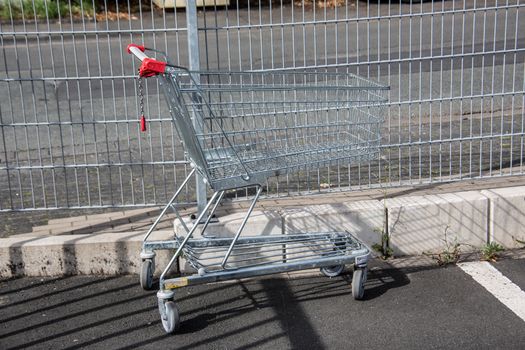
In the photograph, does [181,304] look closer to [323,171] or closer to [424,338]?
[424,338]

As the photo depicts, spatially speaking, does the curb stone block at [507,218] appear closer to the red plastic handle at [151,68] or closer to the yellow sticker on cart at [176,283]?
the yellow sticker on cart at [176,283]

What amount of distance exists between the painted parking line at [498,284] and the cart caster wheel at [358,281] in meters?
0.89

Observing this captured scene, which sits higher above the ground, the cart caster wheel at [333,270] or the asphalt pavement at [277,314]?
the cart caster wheel at [333,270]

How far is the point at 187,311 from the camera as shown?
4895 mm

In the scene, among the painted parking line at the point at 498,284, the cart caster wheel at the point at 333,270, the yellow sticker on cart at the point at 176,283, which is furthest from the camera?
the cart caster wheel at the point at 333,270

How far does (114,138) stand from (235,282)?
4.71 metres


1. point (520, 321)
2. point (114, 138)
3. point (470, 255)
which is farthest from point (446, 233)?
point (114, 138)

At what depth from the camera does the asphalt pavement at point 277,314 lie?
4.42 m

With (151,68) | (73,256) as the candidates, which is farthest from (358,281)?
(73,256)

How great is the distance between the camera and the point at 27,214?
6.49 metres

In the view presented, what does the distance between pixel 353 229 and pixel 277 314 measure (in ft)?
3.72

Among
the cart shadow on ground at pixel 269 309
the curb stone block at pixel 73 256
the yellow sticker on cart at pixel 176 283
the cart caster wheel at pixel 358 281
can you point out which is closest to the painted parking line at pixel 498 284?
the cart shadow on ground at pixel 269 309

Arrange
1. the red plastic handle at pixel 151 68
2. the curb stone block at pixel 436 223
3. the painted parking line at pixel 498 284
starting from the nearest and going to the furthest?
the red plastic handle at pixel 151 68 → the painted parking line at pixel 498 284 → the curb stone block at pixel 436 223

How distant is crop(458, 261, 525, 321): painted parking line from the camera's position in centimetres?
478
